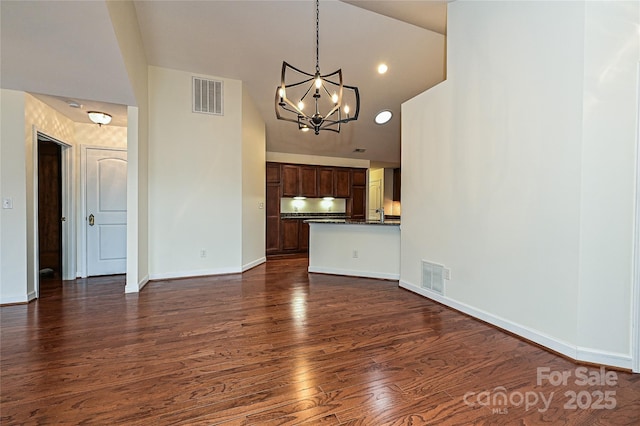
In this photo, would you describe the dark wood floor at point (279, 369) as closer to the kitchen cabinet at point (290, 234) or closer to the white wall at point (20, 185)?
the white wall at point (20, 185)

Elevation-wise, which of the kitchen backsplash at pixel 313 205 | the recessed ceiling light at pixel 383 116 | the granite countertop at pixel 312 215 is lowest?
the granite countertop at pixel 312 215

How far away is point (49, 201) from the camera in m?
5.16

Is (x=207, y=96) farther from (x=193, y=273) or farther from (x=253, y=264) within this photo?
(x=253, y=264)

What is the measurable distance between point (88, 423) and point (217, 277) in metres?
3.38

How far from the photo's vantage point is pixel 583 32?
7.43 feet

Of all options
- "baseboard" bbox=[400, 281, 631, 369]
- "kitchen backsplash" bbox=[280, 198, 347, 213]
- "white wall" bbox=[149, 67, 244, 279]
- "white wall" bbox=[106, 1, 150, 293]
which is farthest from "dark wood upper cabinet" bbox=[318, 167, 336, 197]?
"baseboard" bbox=[400, 281, 631, 369]

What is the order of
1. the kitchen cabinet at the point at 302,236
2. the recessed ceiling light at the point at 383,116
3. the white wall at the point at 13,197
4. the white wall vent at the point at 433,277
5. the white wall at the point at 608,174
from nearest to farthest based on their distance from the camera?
the white wall at the point at 608,174, the white wall at the point at 13,197, the white wall vent at the point at 433,277, the recessed ceiling light at the point at 383,116, the kitchen cabinet at the point at 302,236

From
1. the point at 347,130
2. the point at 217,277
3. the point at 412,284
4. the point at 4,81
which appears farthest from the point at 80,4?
the point at 347,130

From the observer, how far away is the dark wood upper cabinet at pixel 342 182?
8.23 metres

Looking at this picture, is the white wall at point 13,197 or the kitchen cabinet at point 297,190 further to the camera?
the kitchen cabinet at point 297,190

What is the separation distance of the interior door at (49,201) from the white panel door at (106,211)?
60 centimetres

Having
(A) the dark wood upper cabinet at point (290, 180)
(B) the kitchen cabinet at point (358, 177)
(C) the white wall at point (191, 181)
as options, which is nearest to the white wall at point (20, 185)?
(C) the white wall at point (191, 181)

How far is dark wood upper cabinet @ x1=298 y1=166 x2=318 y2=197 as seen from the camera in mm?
7828

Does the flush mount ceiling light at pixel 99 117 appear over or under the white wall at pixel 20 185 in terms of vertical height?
over
